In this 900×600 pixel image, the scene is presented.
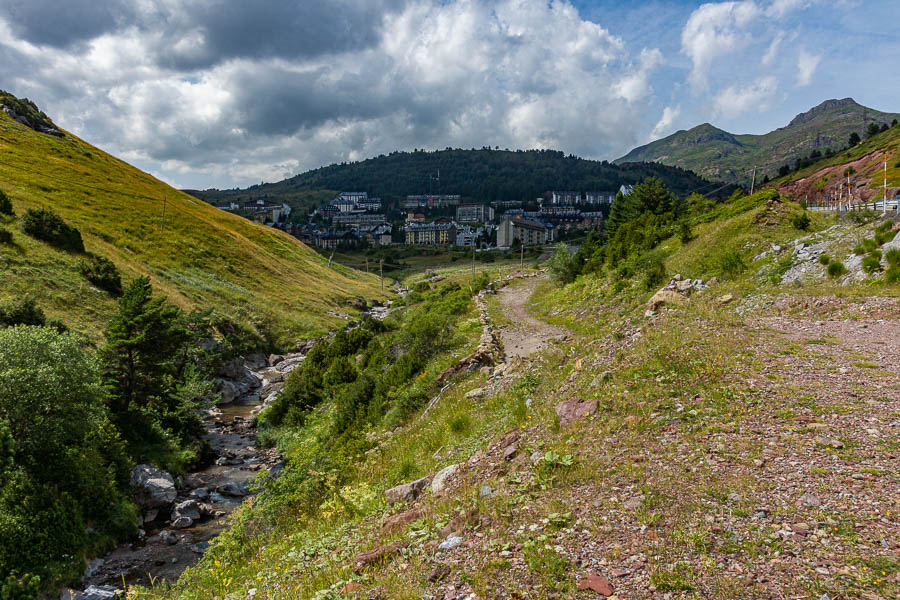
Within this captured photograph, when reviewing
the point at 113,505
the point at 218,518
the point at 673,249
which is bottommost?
the point at 218,518

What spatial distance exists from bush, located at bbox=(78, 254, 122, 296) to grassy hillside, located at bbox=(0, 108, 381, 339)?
0.82 metres

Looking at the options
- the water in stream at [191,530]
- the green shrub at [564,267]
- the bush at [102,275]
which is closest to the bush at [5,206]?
the bush at [102,275]

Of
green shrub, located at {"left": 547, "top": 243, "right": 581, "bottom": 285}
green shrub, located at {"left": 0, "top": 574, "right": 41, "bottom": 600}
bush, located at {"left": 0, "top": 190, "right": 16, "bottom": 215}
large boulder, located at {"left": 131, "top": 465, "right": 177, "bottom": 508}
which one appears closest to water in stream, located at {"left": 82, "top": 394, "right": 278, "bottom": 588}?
large boulder, located at {"left": 131, "top": 465, "right": 177, "bottom": 508}

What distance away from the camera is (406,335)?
27188 mm

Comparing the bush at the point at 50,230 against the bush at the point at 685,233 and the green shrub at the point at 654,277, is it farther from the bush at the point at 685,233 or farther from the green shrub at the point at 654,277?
the bush at the point at 685,233

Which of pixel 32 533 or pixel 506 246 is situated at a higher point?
pixel 506 246

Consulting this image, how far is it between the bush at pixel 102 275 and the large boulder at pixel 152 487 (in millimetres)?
23769

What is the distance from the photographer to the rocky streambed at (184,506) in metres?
14.0

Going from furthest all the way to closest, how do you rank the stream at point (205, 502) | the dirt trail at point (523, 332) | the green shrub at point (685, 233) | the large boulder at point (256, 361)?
the large boulder at point (256, 361) → the green shrub at point (685, 233) → the dirt trail at point (523, 332) → the stream at point (205, 502)

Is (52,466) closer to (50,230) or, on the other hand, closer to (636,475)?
(636,475)

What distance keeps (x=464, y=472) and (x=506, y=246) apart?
503ft

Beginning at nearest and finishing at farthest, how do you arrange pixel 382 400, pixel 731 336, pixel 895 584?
pixel 895 584
pixel 731 336
pixel 382 400

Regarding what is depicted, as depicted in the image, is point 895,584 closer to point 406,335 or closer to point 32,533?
point 32,533

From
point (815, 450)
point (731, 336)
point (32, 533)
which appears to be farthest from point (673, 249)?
point (32, 533)
